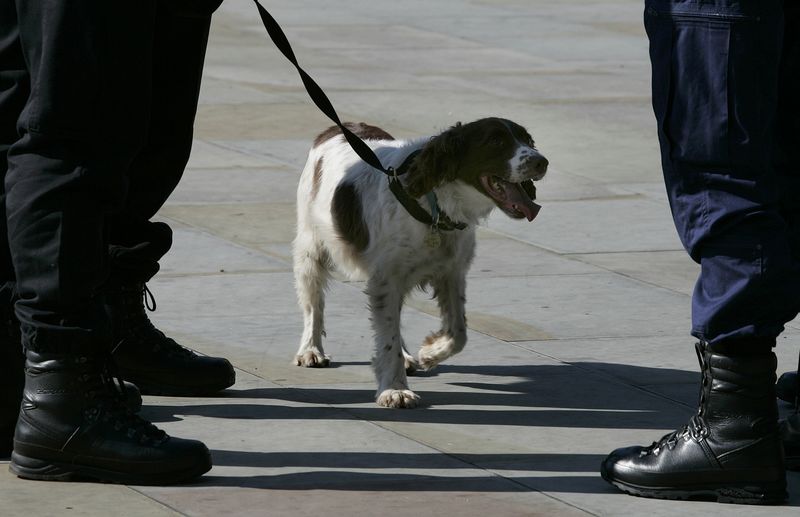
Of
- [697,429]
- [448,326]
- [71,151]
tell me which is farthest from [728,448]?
[71,151]

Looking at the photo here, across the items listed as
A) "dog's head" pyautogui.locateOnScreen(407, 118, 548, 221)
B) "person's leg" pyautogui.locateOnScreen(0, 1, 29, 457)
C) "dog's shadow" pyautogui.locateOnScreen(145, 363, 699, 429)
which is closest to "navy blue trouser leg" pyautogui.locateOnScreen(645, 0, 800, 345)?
"dog's shadow" pyautogui.locateOnScreen(145, 363, 699, 429)

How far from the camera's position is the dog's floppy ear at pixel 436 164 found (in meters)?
5.93

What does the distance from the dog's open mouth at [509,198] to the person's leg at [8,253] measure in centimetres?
195

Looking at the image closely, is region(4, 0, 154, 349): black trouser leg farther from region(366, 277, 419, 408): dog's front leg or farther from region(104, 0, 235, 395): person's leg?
region(366, 277, 419, 408): dog's front leg

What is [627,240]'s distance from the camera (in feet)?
27.3

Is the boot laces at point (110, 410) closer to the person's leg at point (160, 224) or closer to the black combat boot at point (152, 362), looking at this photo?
the person's leg at point (160, 224)

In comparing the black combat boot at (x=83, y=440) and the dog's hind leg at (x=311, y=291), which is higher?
the black combat boot at (x=83, y=440)

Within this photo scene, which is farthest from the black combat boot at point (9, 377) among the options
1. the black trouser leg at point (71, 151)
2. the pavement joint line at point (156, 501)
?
the pavement joint line at point (156, 501)

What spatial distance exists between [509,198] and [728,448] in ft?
6.11

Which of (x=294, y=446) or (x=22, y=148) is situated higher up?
(x=22, y=148)

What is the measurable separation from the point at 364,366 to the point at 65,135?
7.19 feet

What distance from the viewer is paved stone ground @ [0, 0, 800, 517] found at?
14.7 feet

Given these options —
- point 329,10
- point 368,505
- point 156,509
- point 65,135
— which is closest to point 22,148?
point 65,135

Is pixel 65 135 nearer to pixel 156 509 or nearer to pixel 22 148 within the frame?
pixel 22 148
